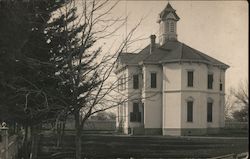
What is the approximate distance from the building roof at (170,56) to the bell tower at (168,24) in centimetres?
84

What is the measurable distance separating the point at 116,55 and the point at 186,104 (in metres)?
32.5

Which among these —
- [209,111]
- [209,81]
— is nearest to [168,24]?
[209,81]

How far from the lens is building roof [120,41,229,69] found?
43719 mm

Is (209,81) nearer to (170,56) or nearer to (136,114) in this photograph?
(170,56)

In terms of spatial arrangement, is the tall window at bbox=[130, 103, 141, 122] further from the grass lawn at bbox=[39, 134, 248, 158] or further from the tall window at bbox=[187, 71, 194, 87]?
the grass lawn at bbox=[39, 134, 248, 158]

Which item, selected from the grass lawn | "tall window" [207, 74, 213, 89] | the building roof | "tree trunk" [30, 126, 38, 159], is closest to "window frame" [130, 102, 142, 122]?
the building roof

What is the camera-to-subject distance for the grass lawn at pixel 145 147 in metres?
27.0

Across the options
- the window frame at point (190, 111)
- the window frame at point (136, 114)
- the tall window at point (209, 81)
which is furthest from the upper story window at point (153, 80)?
the tall window at point (209, 81)

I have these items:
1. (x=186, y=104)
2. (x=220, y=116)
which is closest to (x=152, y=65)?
(x=186, y=104)

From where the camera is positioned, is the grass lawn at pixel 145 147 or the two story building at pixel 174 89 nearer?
the grass lawn at pixel 145 147

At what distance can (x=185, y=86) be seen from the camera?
43750mm

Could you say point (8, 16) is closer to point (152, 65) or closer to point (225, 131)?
point (152, 65)

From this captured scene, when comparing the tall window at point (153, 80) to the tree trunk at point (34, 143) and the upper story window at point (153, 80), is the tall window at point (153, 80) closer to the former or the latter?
the upper story window at point (153, 80)

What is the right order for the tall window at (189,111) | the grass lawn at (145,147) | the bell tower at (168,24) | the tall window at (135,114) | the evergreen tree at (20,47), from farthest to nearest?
the bell tower at (168,24) < the tall window at (135,114) < the tall window at (189,111) < the grass lawn at (145,147) < the evergreen tree at (20,47)
